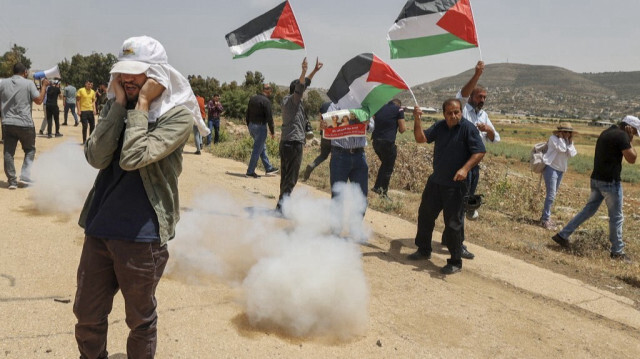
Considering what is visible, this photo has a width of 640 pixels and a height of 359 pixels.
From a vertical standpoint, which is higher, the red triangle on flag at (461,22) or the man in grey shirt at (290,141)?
the red triangle on flag at (461,22)

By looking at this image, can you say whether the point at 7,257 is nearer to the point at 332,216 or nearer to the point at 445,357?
the point at 332,216

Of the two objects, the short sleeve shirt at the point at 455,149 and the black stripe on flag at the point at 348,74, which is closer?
the short sleeve shirt at the point at 455,149

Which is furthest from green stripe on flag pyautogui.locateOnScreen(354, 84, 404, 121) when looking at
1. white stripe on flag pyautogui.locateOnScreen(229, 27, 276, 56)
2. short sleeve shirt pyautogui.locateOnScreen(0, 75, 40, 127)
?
short sleeve shirt pyautogui.locateOnScreen(0, 75, 40, 127)

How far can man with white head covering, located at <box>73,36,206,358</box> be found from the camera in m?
2.19

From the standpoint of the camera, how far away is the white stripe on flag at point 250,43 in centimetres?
590

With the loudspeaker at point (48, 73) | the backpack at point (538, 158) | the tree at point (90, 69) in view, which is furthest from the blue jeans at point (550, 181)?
the tree at point (90, 69)

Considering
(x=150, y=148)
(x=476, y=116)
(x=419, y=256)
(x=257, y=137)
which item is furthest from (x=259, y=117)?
(x=150, y=148)

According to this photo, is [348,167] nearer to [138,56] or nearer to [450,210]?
[450,210]

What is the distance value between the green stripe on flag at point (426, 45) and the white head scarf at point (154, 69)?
3599 millimetres

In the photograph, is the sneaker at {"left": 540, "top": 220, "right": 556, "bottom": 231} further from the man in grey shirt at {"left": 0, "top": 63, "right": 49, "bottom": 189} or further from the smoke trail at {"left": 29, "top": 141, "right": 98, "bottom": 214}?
the man in grey shirt at {"left": 0, "top": 63, "right": 49, "bottom": 189}

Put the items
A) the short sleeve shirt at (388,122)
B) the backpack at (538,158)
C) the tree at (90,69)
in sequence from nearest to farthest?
1. the backpack at (538,158)
2. the short sleeve shirt at (388,122)
3. the tree at (90,69)

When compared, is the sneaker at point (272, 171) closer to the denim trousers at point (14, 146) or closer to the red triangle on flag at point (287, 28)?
the red triangle on flag at point (287, 28)

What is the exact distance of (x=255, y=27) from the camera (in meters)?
5.93

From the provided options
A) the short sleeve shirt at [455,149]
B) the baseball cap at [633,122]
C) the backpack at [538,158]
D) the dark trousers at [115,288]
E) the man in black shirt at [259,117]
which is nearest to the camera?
the dark trousers at [115,288]
